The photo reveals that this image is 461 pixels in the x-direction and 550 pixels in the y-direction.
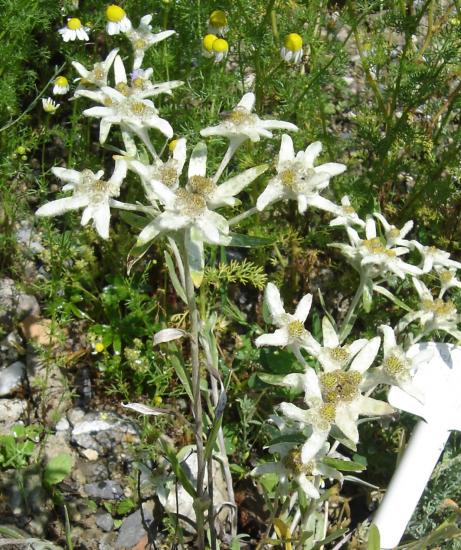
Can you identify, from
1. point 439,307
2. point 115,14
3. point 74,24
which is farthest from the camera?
point 74,24

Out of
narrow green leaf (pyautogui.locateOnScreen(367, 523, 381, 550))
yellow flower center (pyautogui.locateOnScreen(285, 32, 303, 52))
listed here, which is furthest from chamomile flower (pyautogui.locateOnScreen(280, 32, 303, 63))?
narrow green leaf (pyautogui.locateOnScreen(367, 523, 381, 550))

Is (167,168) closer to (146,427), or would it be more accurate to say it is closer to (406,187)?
(146,427)

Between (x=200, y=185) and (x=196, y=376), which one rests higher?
(x=200, y=185)

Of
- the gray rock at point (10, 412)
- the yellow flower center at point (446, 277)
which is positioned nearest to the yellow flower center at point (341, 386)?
the yellow flower center at point (446, 277)

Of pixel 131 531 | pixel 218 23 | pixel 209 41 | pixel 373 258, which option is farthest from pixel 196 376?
pixel 218 23

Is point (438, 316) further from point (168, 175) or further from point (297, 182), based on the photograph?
point (168, 175)

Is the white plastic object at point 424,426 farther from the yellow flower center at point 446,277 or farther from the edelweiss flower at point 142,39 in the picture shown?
the edelweiss flower at point 142,39
